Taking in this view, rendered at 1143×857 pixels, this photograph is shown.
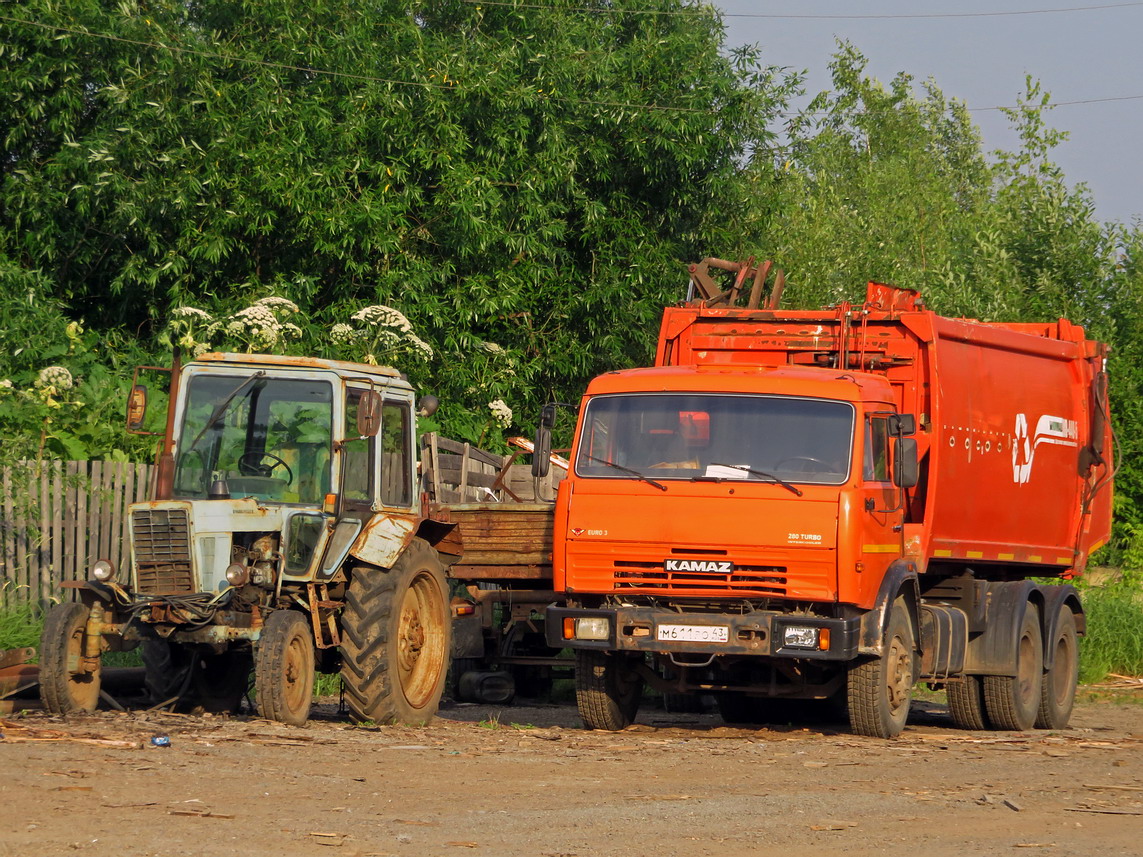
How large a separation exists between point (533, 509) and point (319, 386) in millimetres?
3146

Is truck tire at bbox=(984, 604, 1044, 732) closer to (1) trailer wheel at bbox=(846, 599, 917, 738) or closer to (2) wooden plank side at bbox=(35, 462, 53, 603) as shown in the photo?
(1) trailer wheel at bbox=(846, 599, 917, 738)

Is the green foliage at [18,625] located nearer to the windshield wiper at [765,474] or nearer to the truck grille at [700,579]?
the truck grille at [700,579]

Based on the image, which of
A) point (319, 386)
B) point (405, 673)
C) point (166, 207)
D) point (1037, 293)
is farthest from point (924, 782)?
point (1037, 293)

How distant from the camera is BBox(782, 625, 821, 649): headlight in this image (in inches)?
441

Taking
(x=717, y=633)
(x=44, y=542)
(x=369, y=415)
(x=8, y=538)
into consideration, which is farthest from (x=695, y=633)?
(x=8, y=538)

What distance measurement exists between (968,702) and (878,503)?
3410mm

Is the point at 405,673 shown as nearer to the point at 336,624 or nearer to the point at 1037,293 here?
the point at 336,624

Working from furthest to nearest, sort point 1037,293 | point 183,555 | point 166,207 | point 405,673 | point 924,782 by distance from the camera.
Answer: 1. point 1037,293
2. point 166,207
3. point 405,673
4. point 183,555
5. point 924,782

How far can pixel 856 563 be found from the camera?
11367 mm

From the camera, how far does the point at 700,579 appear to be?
11.5 metres

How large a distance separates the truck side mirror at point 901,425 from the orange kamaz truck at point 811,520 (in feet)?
0.07

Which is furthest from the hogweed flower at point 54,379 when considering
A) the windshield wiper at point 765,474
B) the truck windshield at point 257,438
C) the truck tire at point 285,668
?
the windshield wiper at point 765,474

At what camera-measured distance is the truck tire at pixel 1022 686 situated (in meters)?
14.2

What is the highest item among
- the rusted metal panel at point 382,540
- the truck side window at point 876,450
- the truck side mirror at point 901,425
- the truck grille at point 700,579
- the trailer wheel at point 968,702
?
the truck side mirror at point 901,425
